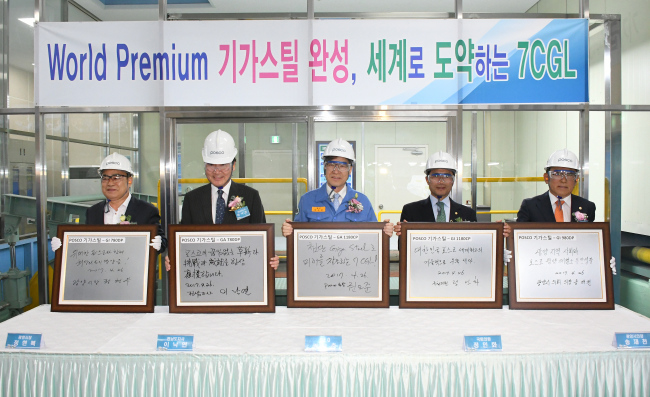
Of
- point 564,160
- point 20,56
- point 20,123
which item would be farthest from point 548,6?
point 20,123

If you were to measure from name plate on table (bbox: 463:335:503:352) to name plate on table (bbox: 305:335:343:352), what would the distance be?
0.45 metres

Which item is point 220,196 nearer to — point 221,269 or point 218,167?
point 218,167

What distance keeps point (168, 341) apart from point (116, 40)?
2669 mm

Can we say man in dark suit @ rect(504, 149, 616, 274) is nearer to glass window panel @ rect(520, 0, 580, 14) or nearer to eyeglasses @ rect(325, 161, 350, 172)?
eyeglasses @ rect(325, 161, 350, 172)

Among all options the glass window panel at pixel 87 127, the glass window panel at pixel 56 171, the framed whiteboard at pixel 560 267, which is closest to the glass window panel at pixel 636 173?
the framed whiteboard at pixel 560 267

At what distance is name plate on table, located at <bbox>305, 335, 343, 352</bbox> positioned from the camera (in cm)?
145

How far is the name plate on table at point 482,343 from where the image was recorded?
1.45 m

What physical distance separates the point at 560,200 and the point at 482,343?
163cm

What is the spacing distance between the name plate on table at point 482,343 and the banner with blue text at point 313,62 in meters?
2.11

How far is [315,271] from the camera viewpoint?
188cm

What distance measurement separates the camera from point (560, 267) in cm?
190

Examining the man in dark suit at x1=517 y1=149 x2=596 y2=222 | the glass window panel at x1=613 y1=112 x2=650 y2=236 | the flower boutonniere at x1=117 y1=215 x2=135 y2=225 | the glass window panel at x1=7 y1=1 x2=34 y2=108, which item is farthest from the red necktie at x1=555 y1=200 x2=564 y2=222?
the glass window panel at x1=7 y1=1 x2=34 y2=108

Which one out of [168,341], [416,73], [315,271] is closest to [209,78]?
[416,73]

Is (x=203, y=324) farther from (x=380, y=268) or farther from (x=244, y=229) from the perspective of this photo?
(x=380, y=268)
